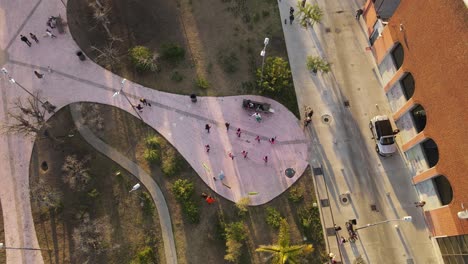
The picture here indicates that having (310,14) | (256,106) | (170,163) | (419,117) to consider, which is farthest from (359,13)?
(170,163)

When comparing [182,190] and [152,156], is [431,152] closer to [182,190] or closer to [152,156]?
[182,190]

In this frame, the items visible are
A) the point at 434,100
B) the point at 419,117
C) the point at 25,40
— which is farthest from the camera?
the point at 25,40

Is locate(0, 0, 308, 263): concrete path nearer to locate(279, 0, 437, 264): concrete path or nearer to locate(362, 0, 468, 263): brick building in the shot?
locate(279, 0, 437, 264): concrete path

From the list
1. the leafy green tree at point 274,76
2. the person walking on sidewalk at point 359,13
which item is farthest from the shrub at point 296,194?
the person walking on sidewalk at point 359,13

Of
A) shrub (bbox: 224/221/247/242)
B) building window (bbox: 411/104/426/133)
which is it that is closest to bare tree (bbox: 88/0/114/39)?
shrub (bbox: 224/221/247/242)

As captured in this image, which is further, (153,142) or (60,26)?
(60,26)

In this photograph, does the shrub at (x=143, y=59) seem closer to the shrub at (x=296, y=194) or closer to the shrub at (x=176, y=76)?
the shrub at (x=176, y=76)
